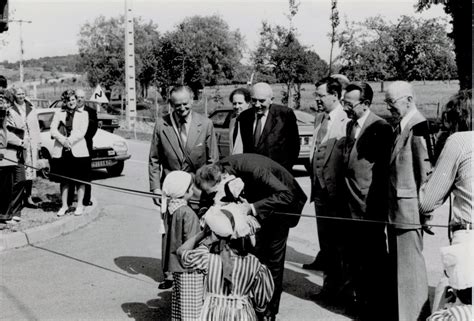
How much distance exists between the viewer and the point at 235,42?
2773 inches

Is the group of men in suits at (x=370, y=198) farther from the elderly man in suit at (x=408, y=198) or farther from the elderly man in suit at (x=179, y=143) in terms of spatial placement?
the elderly man in suit at (x=179, y=143)

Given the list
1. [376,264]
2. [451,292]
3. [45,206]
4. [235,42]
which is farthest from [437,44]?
[235,42]

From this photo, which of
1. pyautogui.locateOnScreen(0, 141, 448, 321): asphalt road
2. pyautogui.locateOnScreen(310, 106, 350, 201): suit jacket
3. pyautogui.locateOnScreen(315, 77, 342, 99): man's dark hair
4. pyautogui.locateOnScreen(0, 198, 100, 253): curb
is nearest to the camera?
pyautogui.locateOnScreen(0, 141, 448, 321): asphalt road

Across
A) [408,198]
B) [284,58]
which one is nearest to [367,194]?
[408,198]

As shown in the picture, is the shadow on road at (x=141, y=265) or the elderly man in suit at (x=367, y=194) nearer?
the elderly man in suit at (x=367, y=194)

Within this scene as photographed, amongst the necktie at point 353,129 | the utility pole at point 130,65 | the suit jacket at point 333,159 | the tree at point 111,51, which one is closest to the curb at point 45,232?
the suit jacket at point 333,159

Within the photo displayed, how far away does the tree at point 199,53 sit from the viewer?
138 ft

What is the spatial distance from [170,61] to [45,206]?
33684mm

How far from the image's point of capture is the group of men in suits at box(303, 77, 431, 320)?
182 inches

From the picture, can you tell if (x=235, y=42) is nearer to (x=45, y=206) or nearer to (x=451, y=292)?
(x=45, y=206)

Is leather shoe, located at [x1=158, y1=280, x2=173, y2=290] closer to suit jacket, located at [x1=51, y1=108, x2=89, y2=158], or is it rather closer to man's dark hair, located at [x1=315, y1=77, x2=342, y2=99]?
man's dark hair, located at [x1=315, y1=77, x2=342, y2=99]

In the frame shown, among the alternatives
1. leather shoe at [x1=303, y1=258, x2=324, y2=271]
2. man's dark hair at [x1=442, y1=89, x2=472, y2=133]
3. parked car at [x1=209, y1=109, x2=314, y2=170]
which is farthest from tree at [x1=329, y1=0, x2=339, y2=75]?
man's dark hair at [x1=442, y1=89, x2=472, y2=133]

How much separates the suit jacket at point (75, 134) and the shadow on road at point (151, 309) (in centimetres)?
394

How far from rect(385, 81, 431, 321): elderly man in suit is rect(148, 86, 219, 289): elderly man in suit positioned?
226 centimetres
